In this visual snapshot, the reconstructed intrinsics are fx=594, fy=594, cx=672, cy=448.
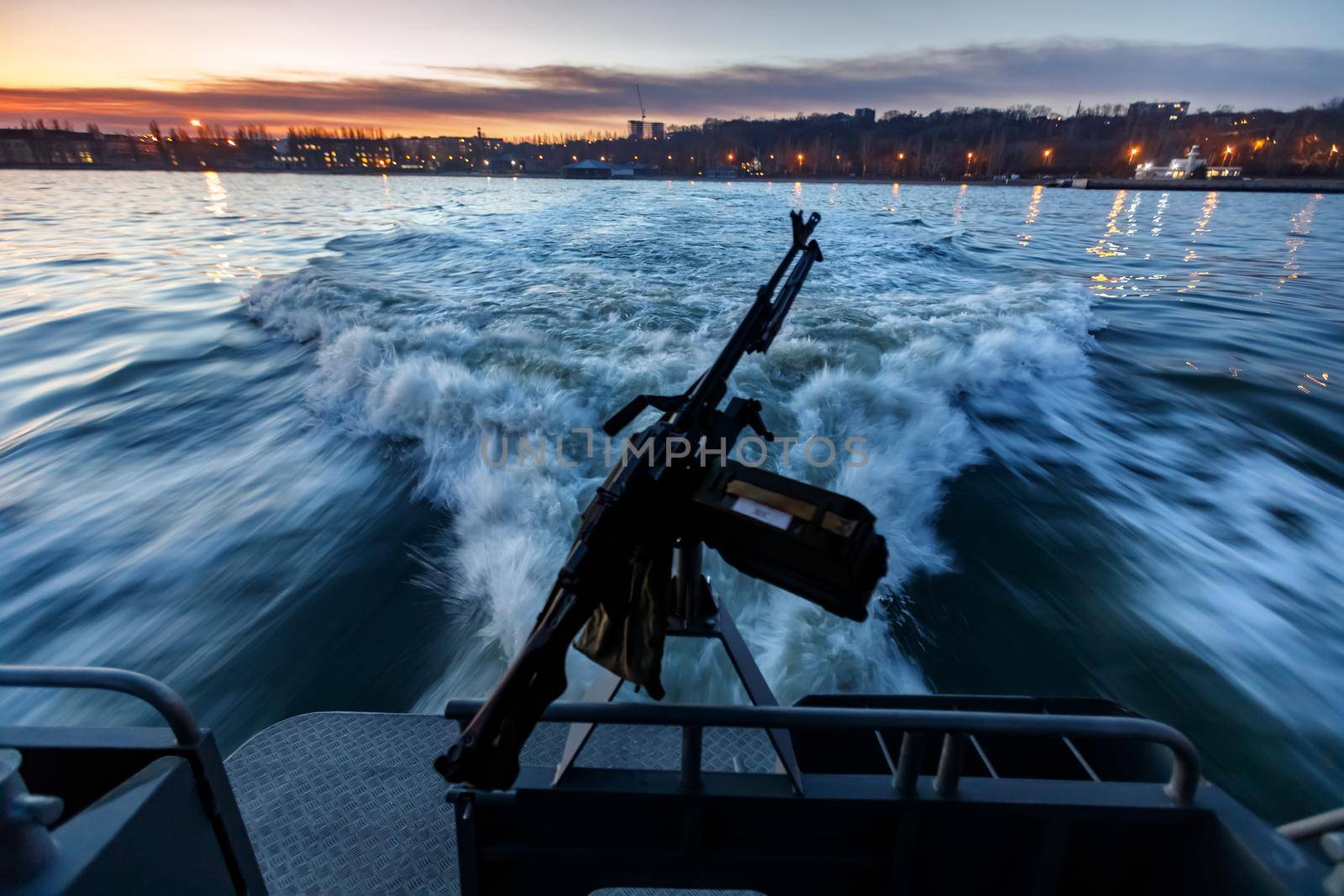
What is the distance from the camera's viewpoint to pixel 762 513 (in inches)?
52.4

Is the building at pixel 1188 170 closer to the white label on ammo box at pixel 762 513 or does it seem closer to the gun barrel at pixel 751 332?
the gun barrel at pixel 751 332

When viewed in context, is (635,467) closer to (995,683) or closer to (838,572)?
(838,572)

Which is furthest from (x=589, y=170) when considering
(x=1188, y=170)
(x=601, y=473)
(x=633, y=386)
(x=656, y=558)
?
(x=656, y=558)

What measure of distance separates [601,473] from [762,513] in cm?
425

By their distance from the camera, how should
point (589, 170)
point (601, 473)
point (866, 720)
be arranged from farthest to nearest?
point (589, 170), point (601, 473), point (866, 720)

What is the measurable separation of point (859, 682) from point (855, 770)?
4.13 ft

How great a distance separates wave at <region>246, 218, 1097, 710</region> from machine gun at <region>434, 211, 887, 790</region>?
225 centimetres

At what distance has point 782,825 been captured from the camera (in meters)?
1.67

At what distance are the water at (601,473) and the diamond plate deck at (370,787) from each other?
2.91ft

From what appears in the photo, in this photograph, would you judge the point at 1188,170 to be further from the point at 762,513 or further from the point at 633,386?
the point at 762,513

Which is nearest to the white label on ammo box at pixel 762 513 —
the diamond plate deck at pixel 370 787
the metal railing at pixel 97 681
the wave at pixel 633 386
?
the metal railing at pixel 97 681

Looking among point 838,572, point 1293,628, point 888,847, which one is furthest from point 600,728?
point 1293,628

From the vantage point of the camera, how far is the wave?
3998 mm

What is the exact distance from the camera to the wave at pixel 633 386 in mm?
3998
